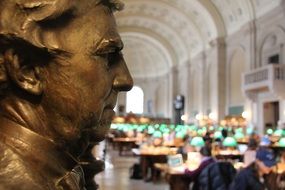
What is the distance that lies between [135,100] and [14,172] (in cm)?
4815

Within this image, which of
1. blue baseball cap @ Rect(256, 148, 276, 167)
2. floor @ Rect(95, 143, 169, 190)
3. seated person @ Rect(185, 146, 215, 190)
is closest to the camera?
blue baseball cap @ Rect(256, 148, 276, 167)

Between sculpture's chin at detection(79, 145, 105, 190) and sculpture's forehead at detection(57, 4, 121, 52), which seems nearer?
sculpture's forehead at detection(57, 4, 121, 52)

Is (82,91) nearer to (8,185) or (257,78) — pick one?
(8,185)

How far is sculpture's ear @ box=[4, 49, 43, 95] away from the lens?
72 centimetres

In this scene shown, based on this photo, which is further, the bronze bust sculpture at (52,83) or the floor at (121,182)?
the floor at (121,182)

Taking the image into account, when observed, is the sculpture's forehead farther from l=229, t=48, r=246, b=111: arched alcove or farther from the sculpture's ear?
l=229, t=48, r=246, b=111: arched alcove

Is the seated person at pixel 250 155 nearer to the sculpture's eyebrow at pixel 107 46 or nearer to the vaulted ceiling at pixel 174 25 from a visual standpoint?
the sculpture's eyebrow at pixel 107 46

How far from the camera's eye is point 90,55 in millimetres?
749

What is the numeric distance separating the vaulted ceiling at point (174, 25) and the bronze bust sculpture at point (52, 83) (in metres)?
19.4

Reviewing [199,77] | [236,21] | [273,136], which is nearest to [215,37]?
[236,21]

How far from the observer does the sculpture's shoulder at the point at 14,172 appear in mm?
655

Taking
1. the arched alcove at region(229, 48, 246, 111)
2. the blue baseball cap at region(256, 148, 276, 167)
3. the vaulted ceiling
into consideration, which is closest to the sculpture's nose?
the blue baseball cap at region(256, 148, 276, 167)

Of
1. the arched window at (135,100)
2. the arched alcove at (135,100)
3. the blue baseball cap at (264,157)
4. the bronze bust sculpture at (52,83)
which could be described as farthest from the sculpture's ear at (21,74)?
the arched window at (135,100)

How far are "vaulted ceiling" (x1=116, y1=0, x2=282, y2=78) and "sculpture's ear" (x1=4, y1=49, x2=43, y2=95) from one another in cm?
1946
